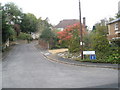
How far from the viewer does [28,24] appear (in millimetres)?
54625

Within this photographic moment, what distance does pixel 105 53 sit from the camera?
1620cm

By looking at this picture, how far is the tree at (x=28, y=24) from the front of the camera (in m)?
52.8

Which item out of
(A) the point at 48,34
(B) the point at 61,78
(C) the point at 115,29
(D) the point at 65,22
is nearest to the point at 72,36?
(C) the point at 115,29

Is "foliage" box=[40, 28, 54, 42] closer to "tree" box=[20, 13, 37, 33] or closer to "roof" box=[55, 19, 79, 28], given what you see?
"roof" box=[55, 19, 79, 28]

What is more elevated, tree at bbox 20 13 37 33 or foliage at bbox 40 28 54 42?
tree at bbox 20 13 37 33

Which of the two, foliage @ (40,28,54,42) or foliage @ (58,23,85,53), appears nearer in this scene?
foliage @ (58,23,85,53)

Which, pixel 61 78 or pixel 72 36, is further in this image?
pixel 72 36

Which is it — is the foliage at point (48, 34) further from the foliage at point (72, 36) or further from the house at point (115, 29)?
the house at point (115, 29)

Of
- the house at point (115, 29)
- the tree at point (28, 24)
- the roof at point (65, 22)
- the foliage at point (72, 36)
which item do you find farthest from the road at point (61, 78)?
the tree at point (28, 24)

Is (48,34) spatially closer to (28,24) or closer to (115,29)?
(115,29)

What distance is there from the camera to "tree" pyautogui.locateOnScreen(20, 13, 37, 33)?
173 feet

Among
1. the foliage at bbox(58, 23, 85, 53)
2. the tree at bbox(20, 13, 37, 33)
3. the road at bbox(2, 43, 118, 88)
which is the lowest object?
the road at bbox(2, 43, 118, 88)

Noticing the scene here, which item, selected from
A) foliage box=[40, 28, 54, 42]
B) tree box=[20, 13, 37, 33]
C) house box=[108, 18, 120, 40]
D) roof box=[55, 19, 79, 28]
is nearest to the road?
house box=[108, 18, 120, 40]

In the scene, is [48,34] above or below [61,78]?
above
